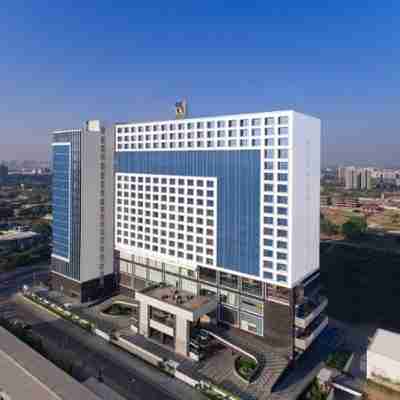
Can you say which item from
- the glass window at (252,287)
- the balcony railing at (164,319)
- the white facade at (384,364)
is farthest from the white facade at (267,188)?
the white facade at (384,364)

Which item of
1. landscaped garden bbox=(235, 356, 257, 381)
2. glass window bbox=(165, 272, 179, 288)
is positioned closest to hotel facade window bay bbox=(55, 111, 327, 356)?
glass window bbox=(165, 272, 179, 288)

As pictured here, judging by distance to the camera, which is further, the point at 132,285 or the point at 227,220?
the point at 132,285

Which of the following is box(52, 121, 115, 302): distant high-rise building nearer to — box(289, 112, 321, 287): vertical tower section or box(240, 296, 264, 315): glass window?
box(240, 296, 264, 315): glass window

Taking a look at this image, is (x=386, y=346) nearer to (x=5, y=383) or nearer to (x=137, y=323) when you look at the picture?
(x=137, y=323)

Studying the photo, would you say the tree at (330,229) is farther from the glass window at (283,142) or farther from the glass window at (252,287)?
the glass window at (283,142)

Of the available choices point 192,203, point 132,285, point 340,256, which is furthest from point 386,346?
point 340,256

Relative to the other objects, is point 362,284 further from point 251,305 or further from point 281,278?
point 281,278
